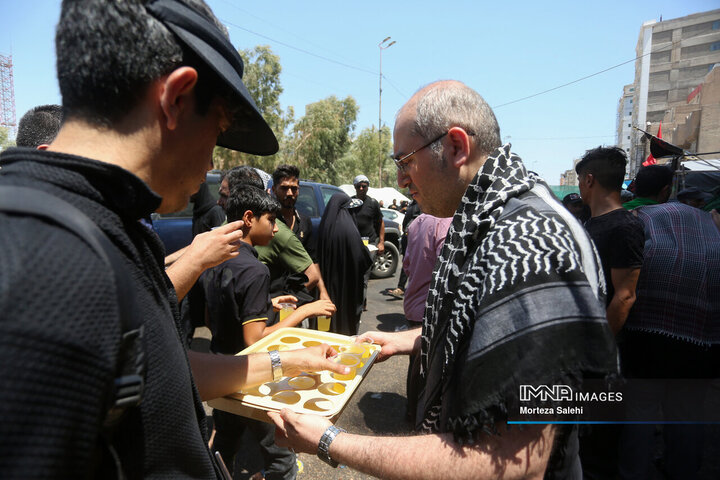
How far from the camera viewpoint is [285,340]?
2.06 m

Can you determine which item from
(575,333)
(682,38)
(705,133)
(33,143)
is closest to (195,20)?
(575,333)

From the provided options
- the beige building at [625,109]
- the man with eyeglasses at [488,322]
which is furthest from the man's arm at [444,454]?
the beige building at [625,109]

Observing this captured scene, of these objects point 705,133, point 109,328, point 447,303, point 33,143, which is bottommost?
point 447,303

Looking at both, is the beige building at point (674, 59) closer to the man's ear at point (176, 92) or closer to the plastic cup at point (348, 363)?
the plastic cup at point (348, 363)

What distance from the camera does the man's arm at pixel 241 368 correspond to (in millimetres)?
1427

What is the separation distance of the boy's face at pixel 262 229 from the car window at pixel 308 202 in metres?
4.19

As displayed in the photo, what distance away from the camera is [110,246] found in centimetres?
60

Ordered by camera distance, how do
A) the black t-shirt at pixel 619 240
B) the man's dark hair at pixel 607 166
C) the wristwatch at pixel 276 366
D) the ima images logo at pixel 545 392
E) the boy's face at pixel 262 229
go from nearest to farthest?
the ima images logo at pixel 545 392
the wristwatch at pixel 276 366
the black t-shirt at pixel 619 240
the boy's face at pixel 262 229
the man's dark hair at pixel 607 166

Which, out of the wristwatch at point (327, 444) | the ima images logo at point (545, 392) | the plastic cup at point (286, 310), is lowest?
the plastic cup at point (286, 310)

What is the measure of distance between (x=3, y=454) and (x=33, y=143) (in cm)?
213

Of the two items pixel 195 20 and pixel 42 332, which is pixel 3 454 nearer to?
pixel 42 332

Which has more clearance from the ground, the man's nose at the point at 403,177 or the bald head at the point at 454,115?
the bald head at the point at 454,115

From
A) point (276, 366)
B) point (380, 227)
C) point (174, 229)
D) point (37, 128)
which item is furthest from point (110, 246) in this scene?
point (380, 227)

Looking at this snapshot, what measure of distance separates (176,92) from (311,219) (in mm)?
6134
